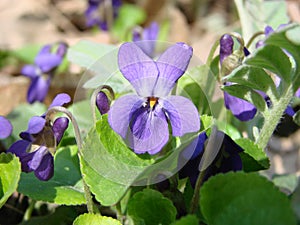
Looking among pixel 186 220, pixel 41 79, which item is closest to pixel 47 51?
pixel 41 79

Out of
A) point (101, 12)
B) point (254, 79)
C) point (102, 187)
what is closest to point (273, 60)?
point (254, 79)

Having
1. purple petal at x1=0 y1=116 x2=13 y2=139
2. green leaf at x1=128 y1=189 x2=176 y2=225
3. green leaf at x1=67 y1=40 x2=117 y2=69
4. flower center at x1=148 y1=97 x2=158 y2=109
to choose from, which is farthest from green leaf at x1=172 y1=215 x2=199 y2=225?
green leaf at x1=67 y1=40 x2=117 y2=69

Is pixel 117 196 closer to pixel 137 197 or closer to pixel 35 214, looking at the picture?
pixel 137 197

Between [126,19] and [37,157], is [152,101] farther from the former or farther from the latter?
[126,19]

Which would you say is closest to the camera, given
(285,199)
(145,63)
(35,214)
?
(285,199)

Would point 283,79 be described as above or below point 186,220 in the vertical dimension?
above

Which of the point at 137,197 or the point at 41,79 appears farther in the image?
the point at 41,79

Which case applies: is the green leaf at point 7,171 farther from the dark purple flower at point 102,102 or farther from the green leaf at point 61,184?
the dark purple flower at point 102,102
